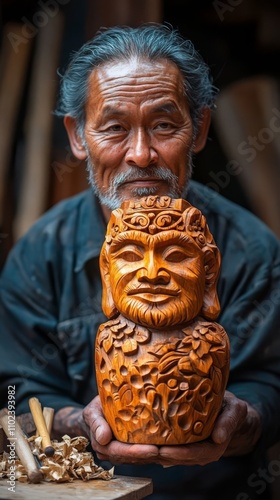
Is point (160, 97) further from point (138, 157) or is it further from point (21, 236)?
point (21, 236)

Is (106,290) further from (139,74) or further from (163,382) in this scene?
(139,74)

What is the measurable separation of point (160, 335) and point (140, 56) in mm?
1432

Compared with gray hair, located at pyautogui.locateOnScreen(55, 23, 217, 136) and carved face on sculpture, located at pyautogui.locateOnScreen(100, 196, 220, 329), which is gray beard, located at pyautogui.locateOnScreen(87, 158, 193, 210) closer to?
gray hair, located at pyautogui.locateOnScreen(55, 23, 217, 136)

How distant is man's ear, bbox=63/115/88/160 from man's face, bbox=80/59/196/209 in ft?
0.54

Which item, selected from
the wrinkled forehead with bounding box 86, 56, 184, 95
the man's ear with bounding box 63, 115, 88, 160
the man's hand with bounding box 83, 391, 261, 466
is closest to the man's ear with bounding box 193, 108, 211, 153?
the wrinkled forehead with bounding box 86, 56, 184, 95

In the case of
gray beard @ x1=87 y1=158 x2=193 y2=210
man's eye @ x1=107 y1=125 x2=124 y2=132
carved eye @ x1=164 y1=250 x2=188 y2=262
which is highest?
man's eye @ x1=107 y1=125 x2=124 y2=132

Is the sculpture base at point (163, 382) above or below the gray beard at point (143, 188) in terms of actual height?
below

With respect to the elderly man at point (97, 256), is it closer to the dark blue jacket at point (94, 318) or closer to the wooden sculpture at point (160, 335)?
the dark blue jacket at point (94, 318)

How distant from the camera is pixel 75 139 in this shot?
4.55m

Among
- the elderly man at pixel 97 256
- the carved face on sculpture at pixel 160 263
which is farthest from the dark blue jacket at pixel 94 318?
the carved face on sculpture at pixel 160 263

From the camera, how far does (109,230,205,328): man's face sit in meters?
3.51

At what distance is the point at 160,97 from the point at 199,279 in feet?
3.32

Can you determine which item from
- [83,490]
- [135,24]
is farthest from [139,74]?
[83,490]

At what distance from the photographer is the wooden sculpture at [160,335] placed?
3477 mm
